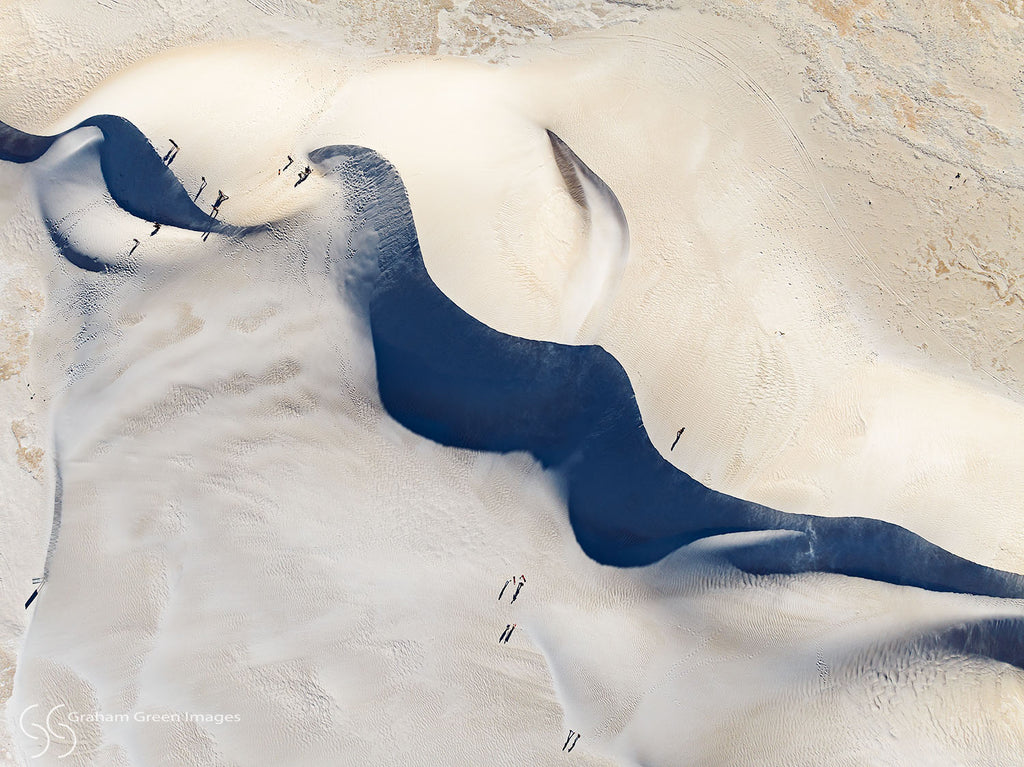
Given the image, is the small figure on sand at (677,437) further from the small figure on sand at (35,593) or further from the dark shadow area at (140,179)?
the small figure on sand at (35,593)

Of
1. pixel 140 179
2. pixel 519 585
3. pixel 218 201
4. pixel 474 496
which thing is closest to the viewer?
pixel 519 585

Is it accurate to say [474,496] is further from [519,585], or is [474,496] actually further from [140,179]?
[140,179]

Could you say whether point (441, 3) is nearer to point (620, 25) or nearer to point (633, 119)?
point (620, 25)

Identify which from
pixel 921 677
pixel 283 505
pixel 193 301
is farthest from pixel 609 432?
pixel 193 301

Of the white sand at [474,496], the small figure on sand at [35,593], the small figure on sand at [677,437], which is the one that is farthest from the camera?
the small figure on sand at [35,593]

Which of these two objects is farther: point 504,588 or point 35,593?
point 35,593

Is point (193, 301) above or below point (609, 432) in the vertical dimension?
below

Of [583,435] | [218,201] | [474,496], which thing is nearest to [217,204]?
[218,201]

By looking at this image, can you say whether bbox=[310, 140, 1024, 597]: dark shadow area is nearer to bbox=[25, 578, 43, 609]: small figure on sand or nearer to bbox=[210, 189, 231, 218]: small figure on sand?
bbox=[210, 189, 231, 218]: small figure on sand

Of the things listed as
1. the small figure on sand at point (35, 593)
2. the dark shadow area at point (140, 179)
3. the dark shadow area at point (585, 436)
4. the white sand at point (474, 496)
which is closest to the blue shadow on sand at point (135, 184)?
the dark shadow area at point (140, 179)
